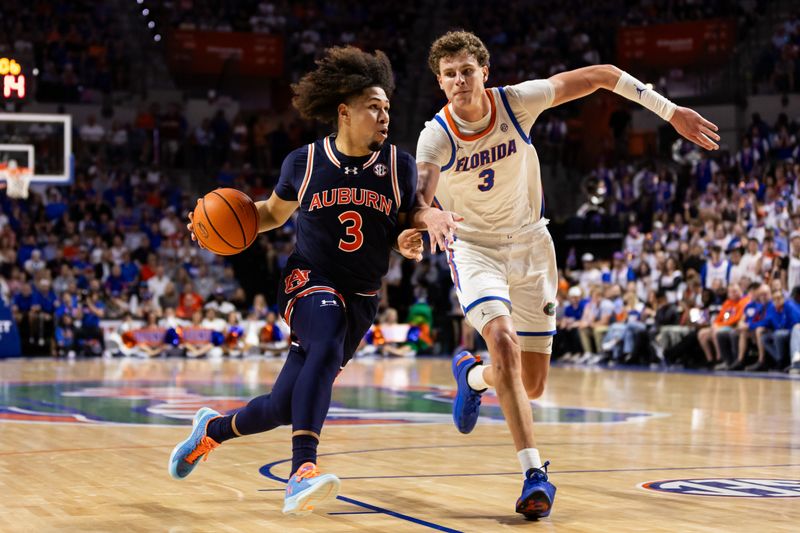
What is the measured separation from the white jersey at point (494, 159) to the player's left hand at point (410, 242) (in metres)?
0.76

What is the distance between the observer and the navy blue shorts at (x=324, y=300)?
5.54 m

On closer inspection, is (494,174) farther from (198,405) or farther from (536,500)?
(198,405)

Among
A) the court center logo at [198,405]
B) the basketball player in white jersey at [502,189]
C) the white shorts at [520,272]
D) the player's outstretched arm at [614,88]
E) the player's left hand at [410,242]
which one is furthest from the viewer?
the court center logo at [198,405]

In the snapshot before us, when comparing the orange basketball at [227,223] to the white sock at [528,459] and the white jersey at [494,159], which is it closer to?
the white jersey at [494,159]

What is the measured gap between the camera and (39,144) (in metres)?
20.8

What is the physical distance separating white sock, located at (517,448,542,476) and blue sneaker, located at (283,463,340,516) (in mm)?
1072

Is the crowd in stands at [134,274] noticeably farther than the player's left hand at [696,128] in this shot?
Yes

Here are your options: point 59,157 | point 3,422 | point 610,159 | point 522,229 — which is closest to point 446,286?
point 610,159

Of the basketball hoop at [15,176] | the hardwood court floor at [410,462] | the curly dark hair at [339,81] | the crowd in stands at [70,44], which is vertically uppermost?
the crowd in stands at [70,44]

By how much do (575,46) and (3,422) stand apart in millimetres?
23628

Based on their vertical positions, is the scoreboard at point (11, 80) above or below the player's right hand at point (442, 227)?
above

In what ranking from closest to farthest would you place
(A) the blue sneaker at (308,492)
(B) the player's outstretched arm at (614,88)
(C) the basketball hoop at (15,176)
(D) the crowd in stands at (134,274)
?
(A) the blue sneaker at (308,492)
(B) the player's outstretched arm at (614,88)
(C) the basketball hoop at (15,176)
(D) the crowd in stands at (134,274)

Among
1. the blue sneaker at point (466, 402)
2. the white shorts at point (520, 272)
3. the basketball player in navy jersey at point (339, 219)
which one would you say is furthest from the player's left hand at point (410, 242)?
the blue sneaker at point (466, 402)

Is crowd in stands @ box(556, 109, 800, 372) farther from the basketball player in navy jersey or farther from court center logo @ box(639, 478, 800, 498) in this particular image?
the basketball player in navy jersey
